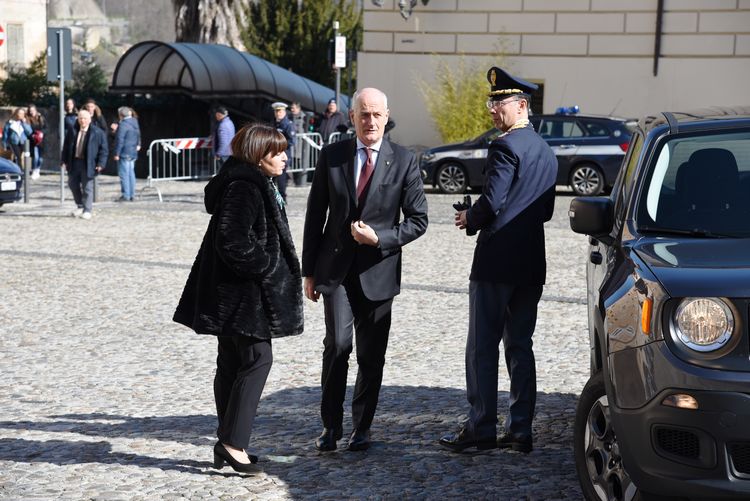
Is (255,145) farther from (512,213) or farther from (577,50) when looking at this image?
(577,50)

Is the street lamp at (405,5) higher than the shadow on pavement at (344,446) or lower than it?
Result: higher

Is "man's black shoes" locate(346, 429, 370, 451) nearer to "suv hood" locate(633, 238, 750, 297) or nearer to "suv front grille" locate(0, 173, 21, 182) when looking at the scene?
"suv hood" locate(633, 238, 750, 297)

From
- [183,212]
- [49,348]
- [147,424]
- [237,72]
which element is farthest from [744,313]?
[237,72]

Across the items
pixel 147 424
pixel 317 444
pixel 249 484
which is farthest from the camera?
pixel 147 424

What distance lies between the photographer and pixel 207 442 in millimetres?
6348

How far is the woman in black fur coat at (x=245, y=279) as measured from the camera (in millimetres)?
5629

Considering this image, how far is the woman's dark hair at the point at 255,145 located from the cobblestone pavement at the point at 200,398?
143 cm

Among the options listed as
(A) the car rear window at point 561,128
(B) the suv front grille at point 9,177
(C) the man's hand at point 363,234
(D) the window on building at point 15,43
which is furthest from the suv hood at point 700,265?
(D) the window on building at point 15,43

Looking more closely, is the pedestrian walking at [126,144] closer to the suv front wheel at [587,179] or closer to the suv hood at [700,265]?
the suv front wheel at [587,179]

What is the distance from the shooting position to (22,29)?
48031 millimetres

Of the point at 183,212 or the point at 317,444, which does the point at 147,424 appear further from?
the point at 183,212

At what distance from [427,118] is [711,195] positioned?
2530cm

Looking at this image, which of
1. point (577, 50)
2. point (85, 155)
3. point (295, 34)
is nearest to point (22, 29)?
point (295, 34)

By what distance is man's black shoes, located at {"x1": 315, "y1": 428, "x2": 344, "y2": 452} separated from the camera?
618 centimetres
